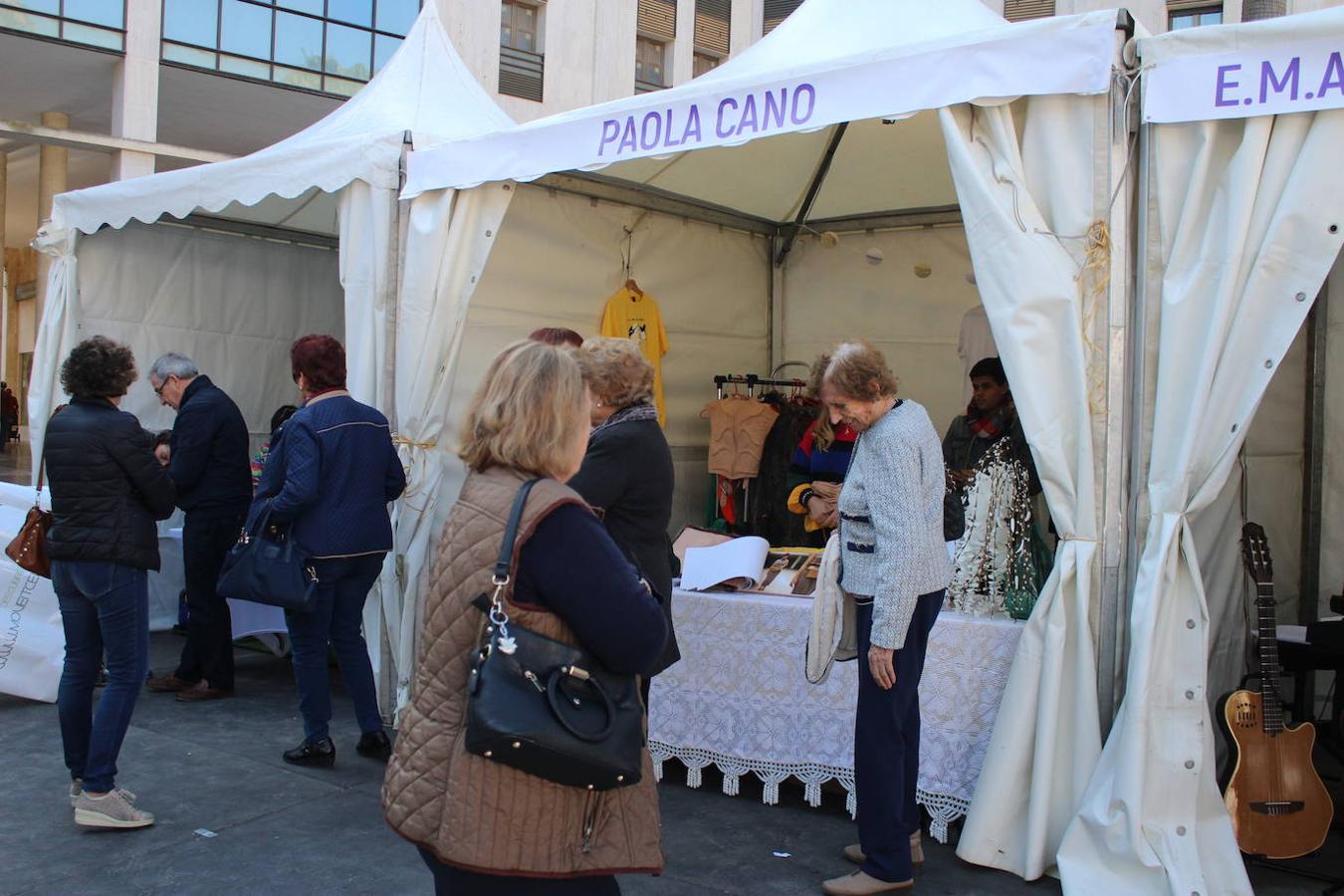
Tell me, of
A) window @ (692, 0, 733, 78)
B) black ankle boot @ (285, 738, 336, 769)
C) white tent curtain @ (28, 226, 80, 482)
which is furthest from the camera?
window @ (692, 0, 733, 78)

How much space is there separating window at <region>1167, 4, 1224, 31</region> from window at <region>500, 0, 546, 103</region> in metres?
11.4

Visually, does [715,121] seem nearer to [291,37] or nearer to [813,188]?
[813,188]

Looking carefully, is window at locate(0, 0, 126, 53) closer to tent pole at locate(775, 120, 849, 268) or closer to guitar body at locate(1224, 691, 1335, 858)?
tent pole at locate(775, 120, 849, 268)

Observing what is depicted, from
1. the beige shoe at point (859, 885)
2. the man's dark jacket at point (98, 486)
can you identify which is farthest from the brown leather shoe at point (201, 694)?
the beige shoe at point (859, 885)

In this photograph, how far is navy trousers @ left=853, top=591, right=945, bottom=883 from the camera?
123 inches

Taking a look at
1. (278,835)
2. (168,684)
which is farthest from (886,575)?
(168,684)

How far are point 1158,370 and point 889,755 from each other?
1308mm

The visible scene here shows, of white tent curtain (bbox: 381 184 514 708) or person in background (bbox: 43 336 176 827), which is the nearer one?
person in background (bbox: 43 336 176 827)

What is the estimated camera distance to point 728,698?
13.7 ft

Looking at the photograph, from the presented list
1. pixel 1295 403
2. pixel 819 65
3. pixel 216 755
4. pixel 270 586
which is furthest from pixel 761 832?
pixel 1295 403

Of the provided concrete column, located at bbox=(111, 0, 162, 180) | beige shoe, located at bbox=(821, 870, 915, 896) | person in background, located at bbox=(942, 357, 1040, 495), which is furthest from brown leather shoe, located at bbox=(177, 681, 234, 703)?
concrete column, located at bbox=(111, 0, 162, 180)

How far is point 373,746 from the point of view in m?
4.48

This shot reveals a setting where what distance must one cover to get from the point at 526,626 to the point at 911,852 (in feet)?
6.59

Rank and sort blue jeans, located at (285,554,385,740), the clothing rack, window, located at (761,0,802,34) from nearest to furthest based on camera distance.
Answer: blue jeans, located at (285,554,385,740) < the clothing rack < window, located at (761,0,802,34)
